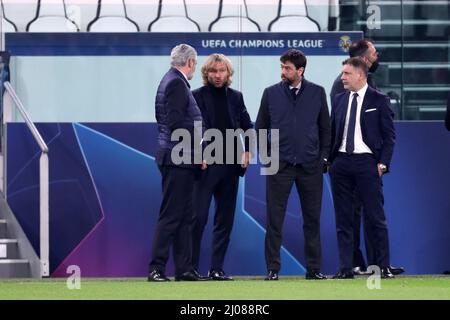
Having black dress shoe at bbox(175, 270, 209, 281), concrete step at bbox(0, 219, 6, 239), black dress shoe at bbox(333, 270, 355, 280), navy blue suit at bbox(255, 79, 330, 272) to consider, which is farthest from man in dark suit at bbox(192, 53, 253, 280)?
concrete step at bbox(0, 219, 6, 239)

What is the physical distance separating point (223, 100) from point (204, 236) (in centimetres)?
169

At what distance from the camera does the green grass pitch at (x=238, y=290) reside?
8.93 m

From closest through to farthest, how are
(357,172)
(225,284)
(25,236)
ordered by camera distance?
(225,284), (357,172), (25,236)

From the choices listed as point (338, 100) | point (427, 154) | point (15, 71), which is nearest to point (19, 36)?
point (15, 71)

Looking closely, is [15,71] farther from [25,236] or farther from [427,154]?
[427,154]

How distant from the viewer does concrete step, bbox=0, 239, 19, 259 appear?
12320 millimetres

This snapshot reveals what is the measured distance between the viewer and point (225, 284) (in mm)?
10430

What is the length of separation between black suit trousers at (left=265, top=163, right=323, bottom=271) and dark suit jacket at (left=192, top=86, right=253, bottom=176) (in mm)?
527

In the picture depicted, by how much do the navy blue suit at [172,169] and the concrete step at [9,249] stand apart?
2212mm

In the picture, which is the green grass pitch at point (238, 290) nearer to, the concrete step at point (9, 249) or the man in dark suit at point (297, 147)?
the man in dark suit at point (297, 147)

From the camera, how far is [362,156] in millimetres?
11148

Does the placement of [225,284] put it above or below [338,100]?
below

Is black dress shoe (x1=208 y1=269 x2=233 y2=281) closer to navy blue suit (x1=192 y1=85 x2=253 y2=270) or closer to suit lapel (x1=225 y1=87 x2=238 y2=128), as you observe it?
navy blue suit (x1=192 y1=85 x2=253 y2=270)

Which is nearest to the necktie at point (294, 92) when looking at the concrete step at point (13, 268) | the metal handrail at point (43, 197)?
the metal handrail at point (43, 197)
